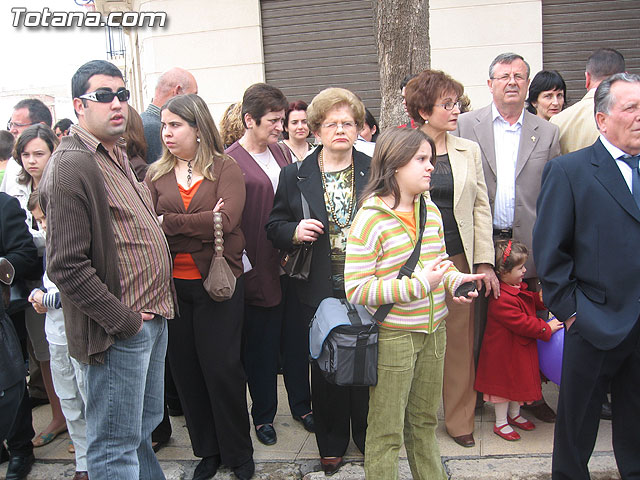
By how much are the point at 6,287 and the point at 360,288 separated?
227 cm

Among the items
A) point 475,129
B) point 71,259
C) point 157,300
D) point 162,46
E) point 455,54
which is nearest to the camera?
point 71,259

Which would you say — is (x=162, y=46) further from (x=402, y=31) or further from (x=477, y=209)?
(x=477, y=209)

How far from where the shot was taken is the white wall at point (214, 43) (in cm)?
948

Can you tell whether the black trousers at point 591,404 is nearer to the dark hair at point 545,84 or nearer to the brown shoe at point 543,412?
the brown shoe at point 543,412

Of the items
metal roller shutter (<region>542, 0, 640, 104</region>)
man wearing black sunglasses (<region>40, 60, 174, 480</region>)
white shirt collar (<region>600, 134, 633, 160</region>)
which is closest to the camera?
man wearing black sunglasses (<region>40, 60, 174, 480</region>)

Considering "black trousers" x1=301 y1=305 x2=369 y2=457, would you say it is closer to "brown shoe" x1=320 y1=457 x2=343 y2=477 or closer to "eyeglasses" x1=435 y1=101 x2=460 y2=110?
"brown shoe" x1=320 y1=457 x2=343 y2=477

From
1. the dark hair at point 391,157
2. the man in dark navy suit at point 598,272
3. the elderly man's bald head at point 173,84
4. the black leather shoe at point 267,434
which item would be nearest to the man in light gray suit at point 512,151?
the man in dark navy suit at point 598,272

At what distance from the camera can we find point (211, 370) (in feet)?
11.1

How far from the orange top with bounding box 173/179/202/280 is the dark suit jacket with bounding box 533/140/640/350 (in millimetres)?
1836

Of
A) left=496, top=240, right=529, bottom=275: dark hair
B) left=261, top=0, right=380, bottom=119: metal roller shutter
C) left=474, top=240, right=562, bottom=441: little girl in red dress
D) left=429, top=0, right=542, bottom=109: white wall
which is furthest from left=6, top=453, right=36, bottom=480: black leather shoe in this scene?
left=429, top=0, right=542, bottom=109: white wall

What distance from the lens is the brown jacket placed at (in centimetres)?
323

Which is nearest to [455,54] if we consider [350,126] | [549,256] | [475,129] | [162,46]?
[162,46]

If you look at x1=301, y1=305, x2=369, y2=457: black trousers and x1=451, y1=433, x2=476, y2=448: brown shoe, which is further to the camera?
x1=451, y1=433, x2=476, y2=448: brown shoe

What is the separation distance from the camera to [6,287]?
3.62 meters
